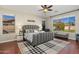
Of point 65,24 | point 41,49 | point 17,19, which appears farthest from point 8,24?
point 65,24

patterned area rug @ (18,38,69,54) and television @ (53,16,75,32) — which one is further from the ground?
television @ (53,16,75,32)

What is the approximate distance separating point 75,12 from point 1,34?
21.3ft

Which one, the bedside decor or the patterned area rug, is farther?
the bedside decor

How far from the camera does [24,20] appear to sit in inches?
277

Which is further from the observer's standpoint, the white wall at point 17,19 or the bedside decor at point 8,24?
the bedside decor at point 8,24

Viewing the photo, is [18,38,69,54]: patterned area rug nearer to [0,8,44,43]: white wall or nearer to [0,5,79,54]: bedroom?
[0,5,79,54]: bedroom

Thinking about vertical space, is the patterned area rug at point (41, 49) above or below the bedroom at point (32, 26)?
below

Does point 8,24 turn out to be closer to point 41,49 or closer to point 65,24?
point 41,49

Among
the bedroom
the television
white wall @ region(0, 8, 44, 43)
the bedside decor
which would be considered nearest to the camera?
the bedroom

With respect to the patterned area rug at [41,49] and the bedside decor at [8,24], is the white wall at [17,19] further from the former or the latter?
the patterned area rug at [41,49]

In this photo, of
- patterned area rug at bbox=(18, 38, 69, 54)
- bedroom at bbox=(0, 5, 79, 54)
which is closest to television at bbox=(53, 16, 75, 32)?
bedroom at bbox=(0, 5, 79, 54)

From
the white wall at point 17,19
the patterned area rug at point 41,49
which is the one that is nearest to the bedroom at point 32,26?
the white wall at point 17,19
